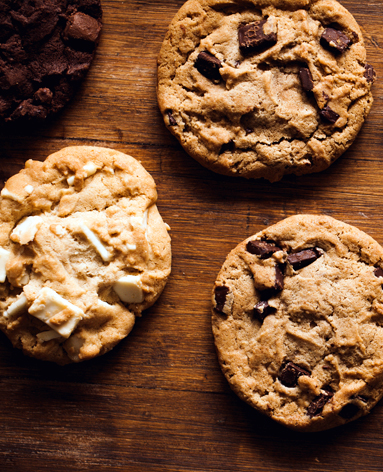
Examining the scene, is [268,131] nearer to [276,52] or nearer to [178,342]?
Result: [276,52]

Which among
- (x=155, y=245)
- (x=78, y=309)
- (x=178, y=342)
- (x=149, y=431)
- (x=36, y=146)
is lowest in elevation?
(x=149, y=431)

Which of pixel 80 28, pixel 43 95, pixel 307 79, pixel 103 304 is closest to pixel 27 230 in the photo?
pixel 103 304

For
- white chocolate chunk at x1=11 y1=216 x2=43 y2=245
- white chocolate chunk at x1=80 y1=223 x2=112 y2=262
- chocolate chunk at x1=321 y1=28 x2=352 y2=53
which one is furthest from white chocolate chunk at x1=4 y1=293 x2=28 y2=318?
chocolate chunk at x1=321 y1=28 x2=352 y2=53

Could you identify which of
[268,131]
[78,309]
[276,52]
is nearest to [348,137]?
[268,131]

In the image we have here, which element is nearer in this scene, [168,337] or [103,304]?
[103,304]

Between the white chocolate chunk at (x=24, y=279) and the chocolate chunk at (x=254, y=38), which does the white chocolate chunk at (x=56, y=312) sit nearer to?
the white chocolate chunk at (x=24, y=279)

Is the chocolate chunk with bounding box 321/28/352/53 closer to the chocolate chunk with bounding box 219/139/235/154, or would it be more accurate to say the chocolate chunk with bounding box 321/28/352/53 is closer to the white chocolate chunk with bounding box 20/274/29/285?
the chocolate chunk with bounding box 219/139/235/154

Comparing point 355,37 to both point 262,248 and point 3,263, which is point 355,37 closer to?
point 262,248
